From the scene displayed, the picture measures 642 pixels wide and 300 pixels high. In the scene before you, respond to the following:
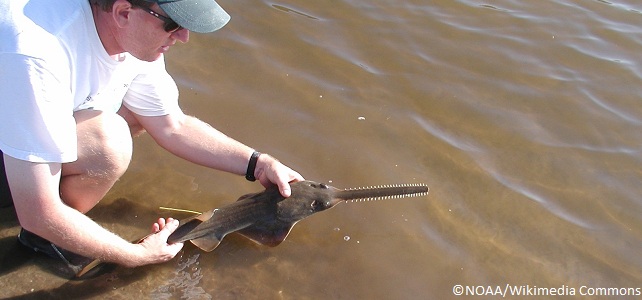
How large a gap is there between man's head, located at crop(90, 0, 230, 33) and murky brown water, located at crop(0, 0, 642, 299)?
1.65 meters

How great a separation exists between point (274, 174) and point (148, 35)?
125 centimetres

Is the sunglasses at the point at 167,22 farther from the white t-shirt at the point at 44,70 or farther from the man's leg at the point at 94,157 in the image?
the man's leg at the point at 94,157

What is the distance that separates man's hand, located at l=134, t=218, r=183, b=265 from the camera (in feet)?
12.2

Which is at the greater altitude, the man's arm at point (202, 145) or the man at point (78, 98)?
the man at point (78, 98)

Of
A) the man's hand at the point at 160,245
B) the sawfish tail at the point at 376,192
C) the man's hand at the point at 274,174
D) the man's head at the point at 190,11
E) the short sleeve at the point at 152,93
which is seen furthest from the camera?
the sawfish tail at the point at 376,192

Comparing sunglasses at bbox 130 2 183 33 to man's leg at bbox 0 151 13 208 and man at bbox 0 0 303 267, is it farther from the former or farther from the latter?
man's leg at bbox 0 151 13 208

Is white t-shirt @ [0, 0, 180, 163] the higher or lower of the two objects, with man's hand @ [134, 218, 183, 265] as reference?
higher

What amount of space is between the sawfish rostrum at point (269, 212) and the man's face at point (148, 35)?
1.17 m

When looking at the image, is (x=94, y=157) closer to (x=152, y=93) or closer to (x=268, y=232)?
(x=152, y=93)

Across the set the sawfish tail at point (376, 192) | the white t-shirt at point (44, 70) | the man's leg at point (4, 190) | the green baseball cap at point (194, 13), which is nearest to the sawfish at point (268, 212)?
the sawfish tail at point (376, 192)

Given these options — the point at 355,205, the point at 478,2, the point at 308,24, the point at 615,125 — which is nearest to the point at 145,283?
the point at 355,205

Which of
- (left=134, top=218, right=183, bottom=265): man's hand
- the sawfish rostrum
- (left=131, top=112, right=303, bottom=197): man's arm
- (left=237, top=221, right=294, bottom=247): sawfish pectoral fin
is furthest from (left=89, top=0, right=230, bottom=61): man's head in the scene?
(left=237, top=221, right=294, bottom=247): sawfish pectoral fin

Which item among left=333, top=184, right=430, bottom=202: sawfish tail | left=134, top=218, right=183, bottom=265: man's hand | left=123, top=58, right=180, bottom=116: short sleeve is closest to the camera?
left=134, top=218, right=183, bottom=265: man's hand

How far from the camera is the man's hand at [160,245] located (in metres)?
3.73
